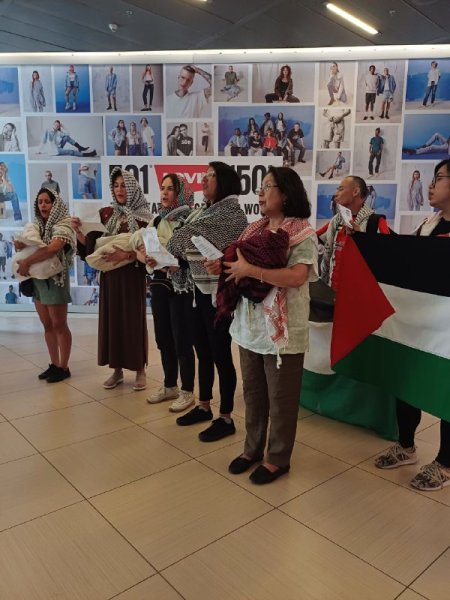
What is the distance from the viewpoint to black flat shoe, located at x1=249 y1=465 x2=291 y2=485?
2262mm

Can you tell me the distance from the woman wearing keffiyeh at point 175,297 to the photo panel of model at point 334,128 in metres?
2.95

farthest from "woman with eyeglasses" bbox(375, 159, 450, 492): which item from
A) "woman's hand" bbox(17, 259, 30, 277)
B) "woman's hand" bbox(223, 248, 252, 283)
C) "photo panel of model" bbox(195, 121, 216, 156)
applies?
"photo panel of model" bbox(195, 121, 216, 156)

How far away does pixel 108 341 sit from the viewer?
3.42 m

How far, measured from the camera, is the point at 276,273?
6.72ft

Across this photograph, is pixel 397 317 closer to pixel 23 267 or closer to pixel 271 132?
pixel 23 267

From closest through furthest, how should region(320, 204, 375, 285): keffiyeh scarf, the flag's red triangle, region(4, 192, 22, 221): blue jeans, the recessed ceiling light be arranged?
the flag's red triangle → region(320, 204, 375, 285): keffiyeh scarf → the recessed ceiling light → region(4, 192, 22, 221): blue jeans

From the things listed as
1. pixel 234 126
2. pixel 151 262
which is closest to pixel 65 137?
pixel 234 126

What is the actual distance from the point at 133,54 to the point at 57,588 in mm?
5441

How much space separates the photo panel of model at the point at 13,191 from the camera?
19.0 ft

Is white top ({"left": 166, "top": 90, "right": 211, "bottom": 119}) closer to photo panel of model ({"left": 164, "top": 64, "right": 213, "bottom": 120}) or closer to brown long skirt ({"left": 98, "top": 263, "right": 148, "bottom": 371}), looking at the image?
photo panel of model ({"left": 164, "top": 64, "right": 213, "bottom": 120})

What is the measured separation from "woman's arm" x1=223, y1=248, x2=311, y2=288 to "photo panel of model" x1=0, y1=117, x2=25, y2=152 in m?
4.72

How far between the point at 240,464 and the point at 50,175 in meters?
4.67

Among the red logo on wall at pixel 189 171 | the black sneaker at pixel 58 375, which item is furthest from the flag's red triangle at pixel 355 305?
the red logo on wall at pixel 189 171

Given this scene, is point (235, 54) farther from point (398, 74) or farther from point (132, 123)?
point (398, 74)
